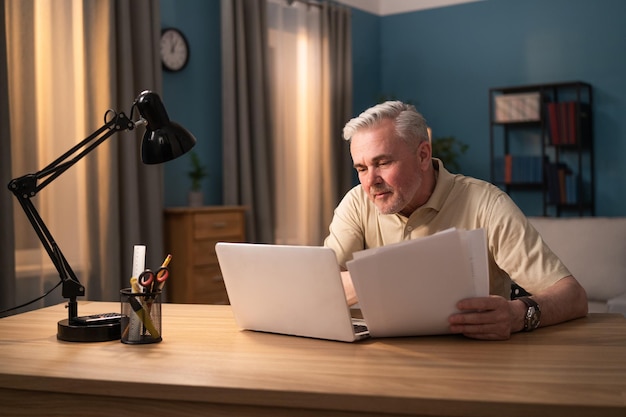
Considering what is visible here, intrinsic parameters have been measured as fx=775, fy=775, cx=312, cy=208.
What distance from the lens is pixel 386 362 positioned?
1503mm

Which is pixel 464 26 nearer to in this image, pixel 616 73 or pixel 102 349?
pixel 616 73

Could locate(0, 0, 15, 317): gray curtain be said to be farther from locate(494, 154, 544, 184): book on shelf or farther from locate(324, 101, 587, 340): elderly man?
locate(494, 154, 544, 184): book on shelf

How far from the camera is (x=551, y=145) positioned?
6.11 meters

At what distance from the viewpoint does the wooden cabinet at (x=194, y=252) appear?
4617 millimetres

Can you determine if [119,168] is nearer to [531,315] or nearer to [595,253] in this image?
[595,253]

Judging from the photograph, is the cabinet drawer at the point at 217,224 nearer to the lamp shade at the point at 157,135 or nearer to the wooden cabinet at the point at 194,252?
the wooden cabinet at the point at 194,252

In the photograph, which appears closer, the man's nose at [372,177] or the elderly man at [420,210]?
the elderly man at [420,210]

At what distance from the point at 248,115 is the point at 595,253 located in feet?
8.38

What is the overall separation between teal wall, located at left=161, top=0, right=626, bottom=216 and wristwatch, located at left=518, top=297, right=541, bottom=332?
11.8 ft

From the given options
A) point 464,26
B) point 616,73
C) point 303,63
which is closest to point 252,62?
point 303,63

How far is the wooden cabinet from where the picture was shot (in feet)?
15.1

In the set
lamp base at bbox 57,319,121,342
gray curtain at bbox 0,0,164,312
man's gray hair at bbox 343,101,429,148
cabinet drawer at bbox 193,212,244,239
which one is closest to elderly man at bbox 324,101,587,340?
man's gray hair at bbox 343,101,429,148

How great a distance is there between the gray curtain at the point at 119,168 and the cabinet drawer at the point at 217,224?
23cm

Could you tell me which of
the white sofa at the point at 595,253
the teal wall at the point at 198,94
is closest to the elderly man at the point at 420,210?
the white sofa at the point at 595,253
